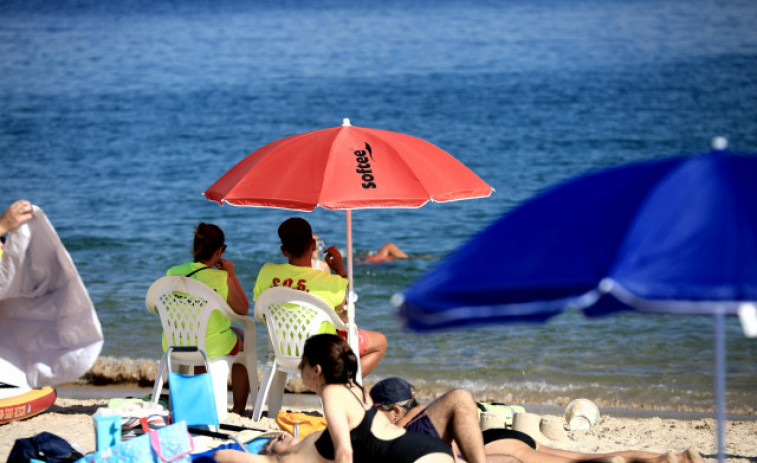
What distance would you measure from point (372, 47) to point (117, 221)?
42348 mm

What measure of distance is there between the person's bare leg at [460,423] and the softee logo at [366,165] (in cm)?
141

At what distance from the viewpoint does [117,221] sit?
18.1 m

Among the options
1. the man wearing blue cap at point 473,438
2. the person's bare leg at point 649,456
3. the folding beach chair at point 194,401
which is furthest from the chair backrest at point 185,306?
the person's bare leg at point 649,456

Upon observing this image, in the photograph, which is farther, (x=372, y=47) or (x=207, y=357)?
(x=372, y=47)

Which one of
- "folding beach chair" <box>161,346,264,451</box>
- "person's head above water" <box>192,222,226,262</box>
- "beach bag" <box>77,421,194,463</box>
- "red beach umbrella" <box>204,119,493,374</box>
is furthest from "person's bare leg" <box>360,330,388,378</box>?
"beach bag" <box>77,421,194,463</box>

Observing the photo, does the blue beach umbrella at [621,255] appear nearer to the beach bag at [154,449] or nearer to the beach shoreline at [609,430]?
the beach bag at [154,449]

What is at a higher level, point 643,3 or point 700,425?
point 643,3

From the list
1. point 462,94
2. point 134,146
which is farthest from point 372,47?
point 134,146

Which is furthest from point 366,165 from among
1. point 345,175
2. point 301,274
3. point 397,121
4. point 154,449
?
point 397,121

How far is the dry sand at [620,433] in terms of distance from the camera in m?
5.55

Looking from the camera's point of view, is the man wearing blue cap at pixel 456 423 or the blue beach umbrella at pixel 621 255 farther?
the man wearing blue cap at pixel 456 423

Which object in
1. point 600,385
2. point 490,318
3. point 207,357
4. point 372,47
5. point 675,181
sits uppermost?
point 372,47

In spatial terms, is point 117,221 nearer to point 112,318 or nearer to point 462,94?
point 112,318

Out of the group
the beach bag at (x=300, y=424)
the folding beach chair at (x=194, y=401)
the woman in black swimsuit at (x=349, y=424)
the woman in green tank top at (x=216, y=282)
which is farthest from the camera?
the woman in green tank top at (x=216, y=282)
